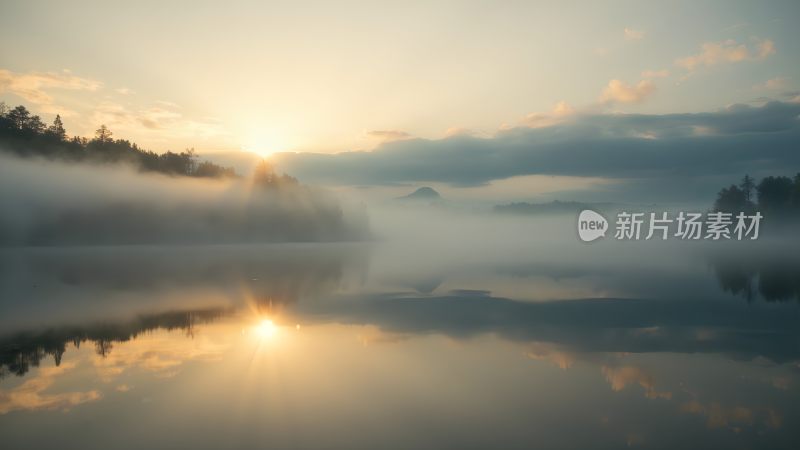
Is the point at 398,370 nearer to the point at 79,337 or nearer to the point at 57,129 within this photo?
the point at 79,337

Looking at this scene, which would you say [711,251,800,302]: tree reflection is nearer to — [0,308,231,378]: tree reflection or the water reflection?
the water reflection

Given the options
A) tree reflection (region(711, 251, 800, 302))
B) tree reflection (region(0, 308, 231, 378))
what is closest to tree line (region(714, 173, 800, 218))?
tree reflection (region(711, 251, 800, 302))

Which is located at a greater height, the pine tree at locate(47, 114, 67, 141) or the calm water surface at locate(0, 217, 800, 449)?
the pine tree at locate(47, 114, 67, 141)

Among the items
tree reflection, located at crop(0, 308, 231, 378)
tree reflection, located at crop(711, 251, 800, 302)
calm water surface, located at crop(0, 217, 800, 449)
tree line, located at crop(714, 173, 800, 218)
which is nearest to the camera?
calm water surface, located at crop(0, 217, 800, 449)

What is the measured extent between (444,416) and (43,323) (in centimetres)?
2769

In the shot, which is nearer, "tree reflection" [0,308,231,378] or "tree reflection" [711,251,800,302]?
"tree reflection" [0,308,231,378]

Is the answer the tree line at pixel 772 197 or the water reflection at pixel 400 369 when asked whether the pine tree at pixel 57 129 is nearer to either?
the water reflection at pixel 400 369

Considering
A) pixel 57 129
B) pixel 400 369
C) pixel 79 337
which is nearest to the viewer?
pixel 400 369

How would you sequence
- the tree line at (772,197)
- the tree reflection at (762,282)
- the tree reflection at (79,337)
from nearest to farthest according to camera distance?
the tree reflection at (79,337) < the tree reflection at (762,282) < the tree line at (772,197)

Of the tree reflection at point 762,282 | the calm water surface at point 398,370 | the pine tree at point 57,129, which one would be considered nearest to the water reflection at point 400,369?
the calm water surface at point 398,370

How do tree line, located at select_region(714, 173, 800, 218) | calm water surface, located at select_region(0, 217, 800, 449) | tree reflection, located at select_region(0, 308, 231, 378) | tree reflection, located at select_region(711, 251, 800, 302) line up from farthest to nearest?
1. tree line, located at select_region(714, 173, 800, 218)
2. tree reflection, located at select_region(711, 251, 800, 302)
3. tree reflection, located at select_region(0, 308, 231, 378)
4. calm water surface, located at select_region(0, 217, 800, 449)

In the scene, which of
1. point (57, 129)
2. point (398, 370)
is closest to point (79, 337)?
point (398, 370)

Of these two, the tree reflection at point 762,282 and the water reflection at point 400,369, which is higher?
the tree reflection at point 762,282

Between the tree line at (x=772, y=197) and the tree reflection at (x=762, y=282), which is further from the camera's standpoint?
the tree line at (x=772, y=197)
